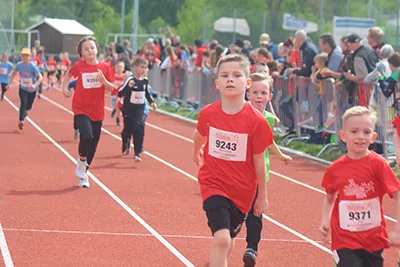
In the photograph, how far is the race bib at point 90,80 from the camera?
12.9m

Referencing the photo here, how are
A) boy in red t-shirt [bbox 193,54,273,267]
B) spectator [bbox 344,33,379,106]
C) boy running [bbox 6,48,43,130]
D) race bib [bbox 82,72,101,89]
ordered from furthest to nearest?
boy running [bbox 6,48,43,130]
spectator [bbox 344,33,379,106]
race bib [bbox 82,72,101,89]
boy in red t-shirt [bbox 193,54,273,267]

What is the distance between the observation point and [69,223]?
32.3 feet

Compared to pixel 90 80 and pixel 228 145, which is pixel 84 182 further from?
pixel 228 145

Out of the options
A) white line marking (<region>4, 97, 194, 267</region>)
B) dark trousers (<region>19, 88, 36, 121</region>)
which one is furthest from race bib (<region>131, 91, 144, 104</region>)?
dark trousers (<region>19, 88, 36, 121</region>)

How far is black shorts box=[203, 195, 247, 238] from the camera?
6.55m

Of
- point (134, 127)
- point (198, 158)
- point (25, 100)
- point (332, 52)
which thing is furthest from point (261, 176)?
point (25, 100)

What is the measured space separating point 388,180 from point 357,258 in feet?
1.75

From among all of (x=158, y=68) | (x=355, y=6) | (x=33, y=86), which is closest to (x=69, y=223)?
(x=33, y=86)

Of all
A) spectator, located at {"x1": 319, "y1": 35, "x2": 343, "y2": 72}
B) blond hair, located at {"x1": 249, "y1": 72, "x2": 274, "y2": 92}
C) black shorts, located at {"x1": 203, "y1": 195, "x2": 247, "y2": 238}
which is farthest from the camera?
spectator, located at {"x1": 319, "y1": 35, "x2": 343, "y2": 72}

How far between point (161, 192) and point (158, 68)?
19.7 meters

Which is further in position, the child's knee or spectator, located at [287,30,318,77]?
spectator, located at [287,30,318,77]

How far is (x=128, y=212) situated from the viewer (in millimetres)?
10742

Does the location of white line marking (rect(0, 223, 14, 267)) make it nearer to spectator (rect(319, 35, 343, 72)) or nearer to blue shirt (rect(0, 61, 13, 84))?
spectator (rect(319, 35, 343, 72))

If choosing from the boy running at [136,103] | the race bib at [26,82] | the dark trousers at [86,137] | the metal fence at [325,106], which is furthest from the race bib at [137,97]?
the race bib at [26,82]
